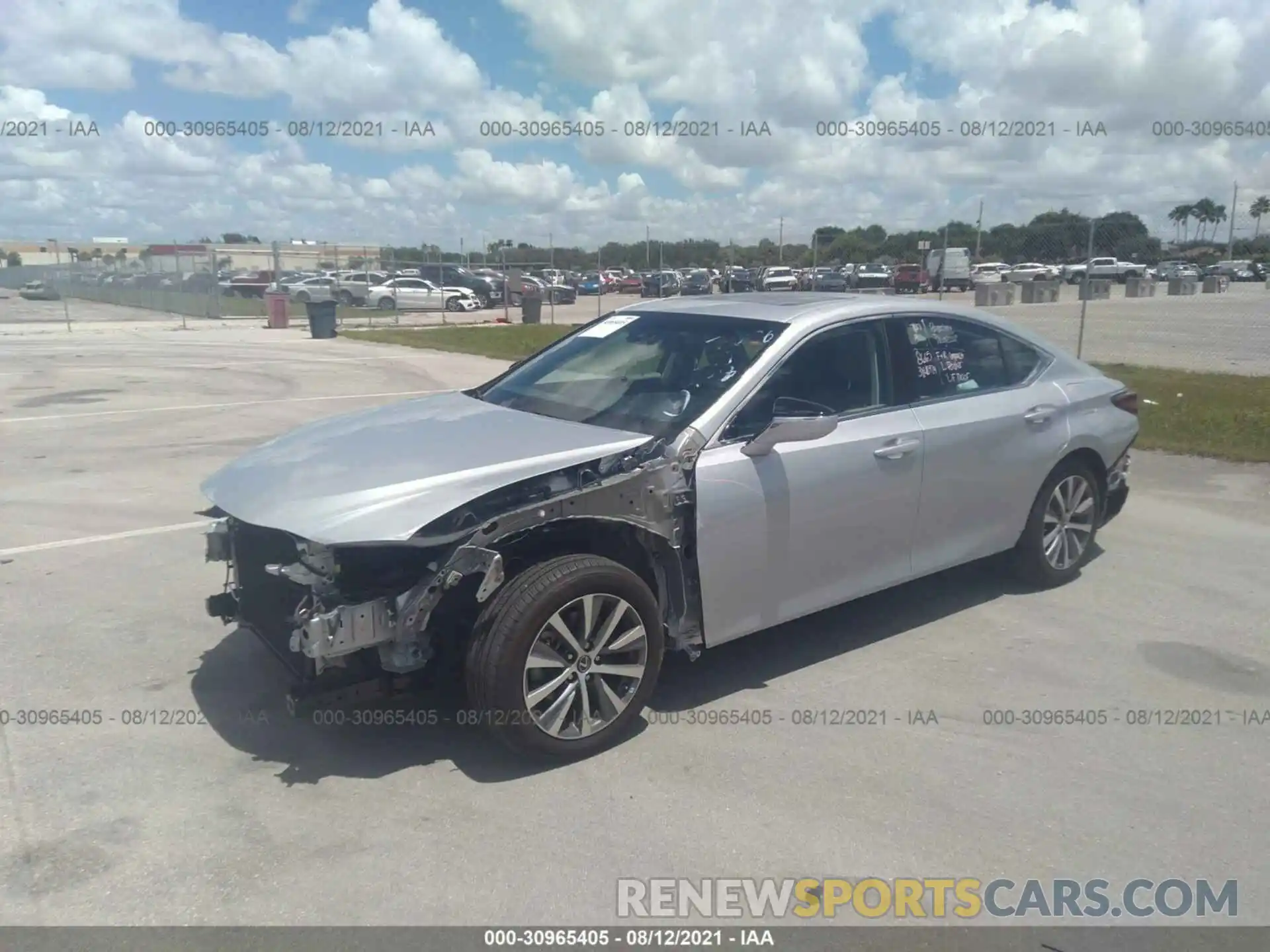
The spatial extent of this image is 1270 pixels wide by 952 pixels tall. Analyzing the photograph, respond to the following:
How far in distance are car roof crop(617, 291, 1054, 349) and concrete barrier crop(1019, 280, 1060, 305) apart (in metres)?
34.0

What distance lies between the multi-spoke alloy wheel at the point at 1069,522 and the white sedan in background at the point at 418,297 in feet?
114

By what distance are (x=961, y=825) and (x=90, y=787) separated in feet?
10.4

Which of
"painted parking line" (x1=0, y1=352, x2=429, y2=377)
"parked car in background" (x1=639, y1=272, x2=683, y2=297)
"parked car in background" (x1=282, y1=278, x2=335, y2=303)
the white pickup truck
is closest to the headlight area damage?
"painted parking line" (x1=0, y1=352, x2=429, y2=377)

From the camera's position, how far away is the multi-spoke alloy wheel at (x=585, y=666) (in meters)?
3.87

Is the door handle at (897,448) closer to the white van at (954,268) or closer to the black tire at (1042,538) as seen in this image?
the black tire at (1042,538)

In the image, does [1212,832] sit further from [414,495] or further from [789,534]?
[414,495]

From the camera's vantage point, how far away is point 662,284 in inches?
1542

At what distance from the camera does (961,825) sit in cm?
361

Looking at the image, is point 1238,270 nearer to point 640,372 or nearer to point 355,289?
point 355,289

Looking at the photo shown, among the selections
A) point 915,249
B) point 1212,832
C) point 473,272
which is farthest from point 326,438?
point 915,249

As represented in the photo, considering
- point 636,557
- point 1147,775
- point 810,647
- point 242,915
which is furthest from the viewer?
point 810,647

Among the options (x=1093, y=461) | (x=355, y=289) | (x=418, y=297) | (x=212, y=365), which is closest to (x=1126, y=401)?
(x=1093, y=461)

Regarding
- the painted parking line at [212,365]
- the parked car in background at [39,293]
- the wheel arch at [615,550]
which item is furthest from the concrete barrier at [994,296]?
the parked car in background at [39,293]

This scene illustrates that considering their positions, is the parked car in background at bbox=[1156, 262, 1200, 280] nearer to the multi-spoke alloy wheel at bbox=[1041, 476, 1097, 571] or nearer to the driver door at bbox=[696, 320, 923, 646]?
the multi-spoke alloy wheel at bbox=[1041, 476, 1097, 571]
